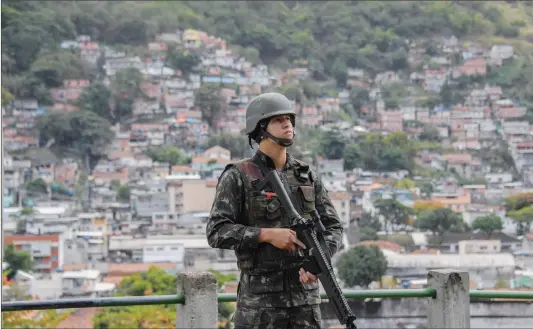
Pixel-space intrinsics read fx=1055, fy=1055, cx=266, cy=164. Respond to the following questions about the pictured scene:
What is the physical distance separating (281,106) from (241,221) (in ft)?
0.76

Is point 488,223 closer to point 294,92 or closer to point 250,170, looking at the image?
point 294,92

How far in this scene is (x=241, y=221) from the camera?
2014 mm

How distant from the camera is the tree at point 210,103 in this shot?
186 feet

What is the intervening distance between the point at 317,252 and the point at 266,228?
4.3 inches

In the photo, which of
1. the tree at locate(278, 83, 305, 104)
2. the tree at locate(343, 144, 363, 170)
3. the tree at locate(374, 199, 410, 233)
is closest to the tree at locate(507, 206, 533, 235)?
the tree at locate(374, 199, 410, 233)

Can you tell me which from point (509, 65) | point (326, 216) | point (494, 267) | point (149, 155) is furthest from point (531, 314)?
point (509, 65)

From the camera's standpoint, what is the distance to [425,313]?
5750mm

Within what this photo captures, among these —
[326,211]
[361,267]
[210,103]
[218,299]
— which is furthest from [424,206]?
[326,211]

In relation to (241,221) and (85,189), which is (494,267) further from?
(241,221)

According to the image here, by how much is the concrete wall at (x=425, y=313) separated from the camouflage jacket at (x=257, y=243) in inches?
3.9

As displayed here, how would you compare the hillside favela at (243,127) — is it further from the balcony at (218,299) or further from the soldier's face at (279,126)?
the soldier's face at (279,126)

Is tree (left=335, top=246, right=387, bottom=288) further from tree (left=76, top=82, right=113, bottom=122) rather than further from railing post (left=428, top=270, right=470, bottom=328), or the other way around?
tree (left=76, top=82, right=113, bottom=122)

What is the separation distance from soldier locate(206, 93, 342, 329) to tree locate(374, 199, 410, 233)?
126ft

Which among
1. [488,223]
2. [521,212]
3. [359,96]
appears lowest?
[488,223]
